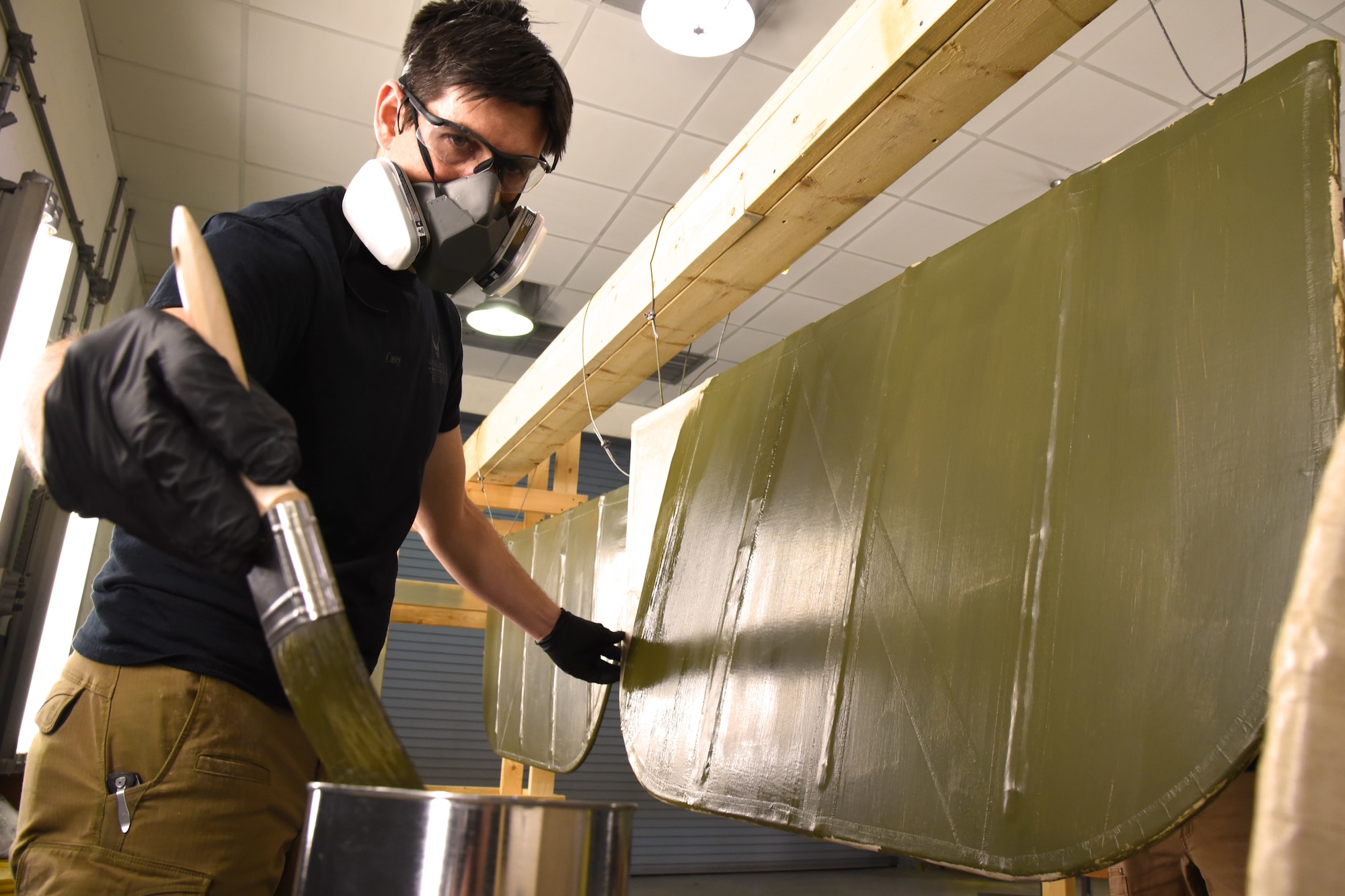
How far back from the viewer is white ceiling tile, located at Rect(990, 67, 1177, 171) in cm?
379

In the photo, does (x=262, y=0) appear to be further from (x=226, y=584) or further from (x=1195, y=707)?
(x=1195, y=707)

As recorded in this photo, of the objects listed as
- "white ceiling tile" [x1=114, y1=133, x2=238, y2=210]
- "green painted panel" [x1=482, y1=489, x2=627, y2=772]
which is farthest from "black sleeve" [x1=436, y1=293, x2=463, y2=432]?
"white ceiling tile" [x1=114, y1=133, x2=238, y2=210]

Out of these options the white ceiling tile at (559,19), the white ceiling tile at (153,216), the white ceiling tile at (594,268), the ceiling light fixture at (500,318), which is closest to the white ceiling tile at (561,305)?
the white ceiling tile at (594,268)

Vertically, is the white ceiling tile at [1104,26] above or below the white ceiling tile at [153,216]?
above

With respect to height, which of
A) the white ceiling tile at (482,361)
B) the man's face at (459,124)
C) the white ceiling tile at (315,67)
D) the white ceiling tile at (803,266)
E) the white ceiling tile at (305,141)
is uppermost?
the white ceiling tile at (482,361)

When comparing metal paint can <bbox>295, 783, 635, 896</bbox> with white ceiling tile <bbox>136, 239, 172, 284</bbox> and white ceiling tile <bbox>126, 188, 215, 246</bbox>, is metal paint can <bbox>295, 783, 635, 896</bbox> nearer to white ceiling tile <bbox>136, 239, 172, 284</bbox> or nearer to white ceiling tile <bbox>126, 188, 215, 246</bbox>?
white ceiling tile <bbox>126, 188, 215, 246</bbox>

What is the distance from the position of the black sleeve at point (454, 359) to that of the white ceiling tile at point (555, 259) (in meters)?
3.64

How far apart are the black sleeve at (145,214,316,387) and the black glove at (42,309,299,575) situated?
0.53 feet

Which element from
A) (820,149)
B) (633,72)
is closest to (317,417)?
(820,149)

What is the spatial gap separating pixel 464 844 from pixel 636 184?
4.48 meters

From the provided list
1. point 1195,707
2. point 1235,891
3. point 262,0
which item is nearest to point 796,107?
point 1195,707

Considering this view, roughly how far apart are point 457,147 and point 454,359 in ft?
1.24

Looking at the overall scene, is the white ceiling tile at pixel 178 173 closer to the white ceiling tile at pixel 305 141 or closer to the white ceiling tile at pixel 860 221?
the white ceiling tile at pixel 305 141

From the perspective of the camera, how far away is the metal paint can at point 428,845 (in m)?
0.54
